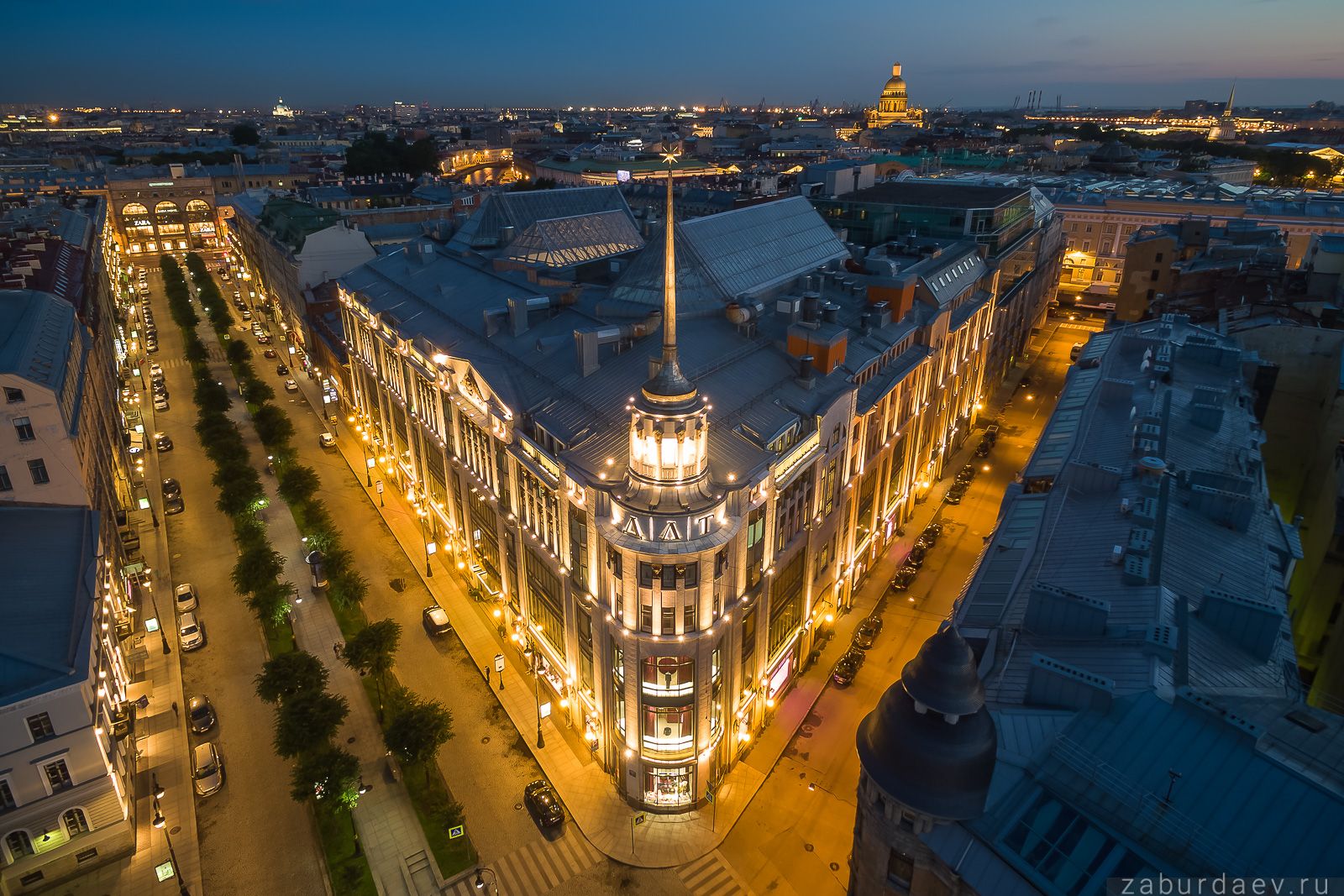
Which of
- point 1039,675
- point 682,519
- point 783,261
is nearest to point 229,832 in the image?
point 682,519

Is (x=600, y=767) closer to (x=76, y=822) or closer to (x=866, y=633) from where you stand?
(x=866, y=633)

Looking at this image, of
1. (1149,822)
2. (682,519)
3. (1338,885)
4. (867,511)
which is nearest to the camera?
(1338,885)

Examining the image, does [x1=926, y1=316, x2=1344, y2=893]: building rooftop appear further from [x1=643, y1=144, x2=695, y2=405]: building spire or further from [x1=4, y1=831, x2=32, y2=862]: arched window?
[x1=4, y1=831, x2=32, y2=862]: arched window

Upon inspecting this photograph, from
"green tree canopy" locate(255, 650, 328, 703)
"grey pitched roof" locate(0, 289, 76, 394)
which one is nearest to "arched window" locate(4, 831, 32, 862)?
"green tree canopy" locate(255, 650, 328, 703)

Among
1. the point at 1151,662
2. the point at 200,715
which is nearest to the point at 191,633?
the point at 200,715

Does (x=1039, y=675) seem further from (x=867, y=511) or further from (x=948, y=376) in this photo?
(x=948, y=376)

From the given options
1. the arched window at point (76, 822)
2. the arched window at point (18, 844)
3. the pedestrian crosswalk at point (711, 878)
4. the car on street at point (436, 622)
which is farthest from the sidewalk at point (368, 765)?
the arched window at point (18, 844)
